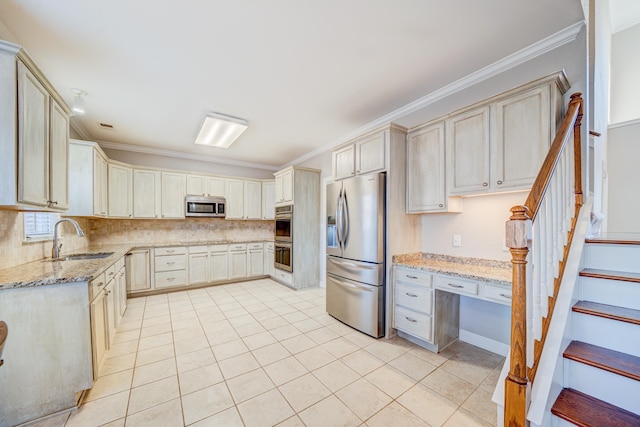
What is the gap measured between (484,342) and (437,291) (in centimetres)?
77

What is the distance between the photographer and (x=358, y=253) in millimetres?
2945

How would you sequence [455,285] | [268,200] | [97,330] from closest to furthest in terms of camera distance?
[97,330]
[455,285]
[268,200]

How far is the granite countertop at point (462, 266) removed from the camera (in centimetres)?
210

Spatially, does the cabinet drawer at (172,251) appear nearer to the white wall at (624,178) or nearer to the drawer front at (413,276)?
the drawer front at (413,276)

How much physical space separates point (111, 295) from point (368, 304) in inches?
109

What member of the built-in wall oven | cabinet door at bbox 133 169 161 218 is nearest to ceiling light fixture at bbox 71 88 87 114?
cabinet door at bbox 133 169 161 218

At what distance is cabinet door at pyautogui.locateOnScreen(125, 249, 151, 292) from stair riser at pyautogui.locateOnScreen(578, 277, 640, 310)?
5.52 m

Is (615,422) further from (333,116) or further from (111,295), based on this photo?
(111,295)

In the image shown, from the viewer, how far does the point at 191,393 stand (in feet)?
6.28

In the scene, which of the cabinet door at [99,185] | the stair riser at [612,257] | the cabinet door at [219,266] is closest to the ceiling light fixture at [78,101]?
the cabinet door at [99,185]

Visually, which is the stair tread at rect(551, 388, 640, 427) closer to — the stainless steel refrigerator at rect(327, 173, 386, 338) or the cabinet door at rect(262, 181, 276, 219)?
the stainless steel refrigerator at rect(327, 173, 386, 338)

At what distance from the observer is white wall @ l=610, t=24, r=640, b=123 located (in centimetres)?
332

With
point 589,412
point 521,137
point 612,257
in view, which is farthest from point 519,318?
point 521,137

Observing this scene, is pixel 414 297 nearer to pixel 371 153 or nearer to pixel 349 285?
pixel 349 285
